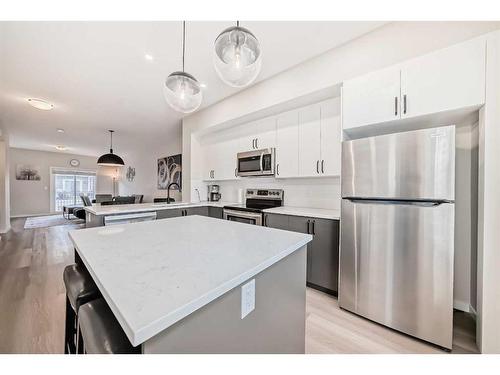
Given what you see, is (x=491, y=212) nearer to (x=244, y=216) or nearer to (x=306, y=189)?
(x=306, y=189)

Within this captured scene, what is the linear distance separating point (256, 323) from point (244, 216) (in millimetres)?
2037

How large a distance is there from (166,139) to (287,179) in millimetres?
4217

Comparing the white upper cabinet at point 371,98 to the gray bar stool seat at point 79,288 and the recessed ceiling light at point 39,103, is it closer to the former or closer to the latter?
the gray bar stool seat at point 79,288

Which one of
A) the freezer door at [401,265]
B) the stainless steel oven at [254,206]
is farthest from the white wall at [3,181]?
the freezer door at [401,265]

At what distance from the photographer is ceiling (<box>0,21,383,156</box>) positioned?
183cm

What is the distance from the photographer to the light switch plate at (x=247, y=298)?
776mm

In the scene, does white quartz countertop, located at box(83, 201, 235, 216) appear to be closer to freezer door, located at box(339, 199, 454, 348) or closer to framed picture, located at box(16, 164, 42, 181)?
freezer door, located at box(339, 199, 454, 348)

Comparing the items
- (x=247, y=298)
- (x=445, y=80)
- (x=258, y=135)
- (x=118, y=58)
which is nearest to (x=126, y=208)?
(x=118, y=58)

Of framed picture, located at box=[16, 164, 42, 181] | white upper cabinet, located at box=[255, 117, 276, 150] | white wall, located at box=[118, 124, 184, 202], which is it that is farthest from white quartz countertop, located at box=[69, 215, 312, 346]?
framed picture, located at box=[16, 164, 42, 181]

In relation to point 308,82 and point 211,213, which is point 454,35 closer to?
point 308,82

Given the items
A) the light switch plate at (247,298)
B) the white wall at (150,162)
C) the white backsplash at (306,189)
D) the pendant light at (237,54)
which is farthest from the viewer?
the white wall at (150,162)

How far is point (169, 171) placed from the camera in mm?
6055

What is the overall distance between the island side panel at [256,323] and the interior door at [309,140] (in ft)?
5.15
